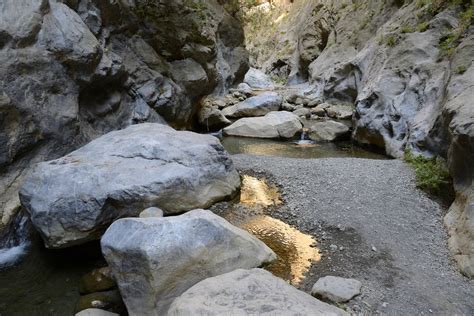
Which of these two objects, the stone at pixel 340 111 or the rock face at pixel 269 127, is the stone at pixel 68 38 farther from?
the stone at pixel 340 111

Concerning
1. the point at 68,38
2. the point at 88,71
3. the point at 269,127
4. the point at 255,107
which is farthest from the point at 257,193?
the point at 255,107

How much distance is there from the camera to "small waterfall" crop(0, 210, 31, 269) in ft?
22.1

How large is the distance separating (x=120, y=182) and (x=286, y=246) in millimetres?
3591

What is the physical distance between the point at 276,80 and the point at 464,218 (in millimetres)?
36552

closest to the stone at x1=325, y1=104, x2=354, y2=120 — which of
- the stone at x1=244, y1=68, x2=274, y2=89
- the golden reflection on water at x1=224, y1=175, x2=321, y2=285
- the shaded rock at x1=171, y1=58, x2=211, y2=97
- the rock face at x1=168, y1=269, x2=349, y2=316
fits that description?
the shaded rock at x1=171, y1=58, x2=211, y2=97

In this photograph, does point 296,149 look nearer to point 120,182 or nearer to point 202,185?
point 202,185

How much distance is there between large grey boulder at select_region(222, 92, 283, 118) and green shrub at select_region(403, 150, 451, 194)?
478 inches

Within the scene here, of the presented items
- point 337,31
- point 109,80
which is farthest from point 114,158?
point 337,31

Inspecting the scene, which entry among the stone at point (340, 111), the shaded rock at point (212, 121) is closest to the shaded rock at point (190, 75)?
the shaded rock at point (212, 121)

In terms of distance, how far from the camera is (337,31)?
2852cm

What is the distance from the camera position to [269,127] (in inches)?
642

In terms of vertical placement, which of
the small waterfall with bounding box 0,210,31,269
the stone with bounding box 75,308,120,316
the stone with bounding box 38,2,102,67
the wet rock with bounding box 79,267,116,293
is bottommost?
the small waterfall with bounding box 0,210,31,269

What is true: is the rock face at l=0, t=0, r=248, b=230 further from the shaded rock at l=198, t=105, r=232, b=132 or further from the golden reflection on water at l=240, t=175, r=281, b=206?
the golden reflection on water at l=240, t=175, r=281, b=206

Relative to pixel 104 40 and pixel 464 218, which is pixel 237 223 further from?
pixel 104 40
